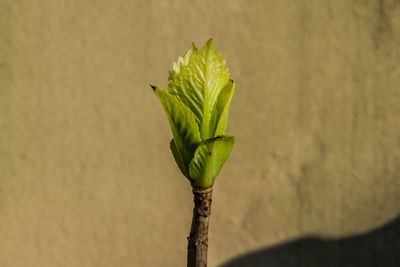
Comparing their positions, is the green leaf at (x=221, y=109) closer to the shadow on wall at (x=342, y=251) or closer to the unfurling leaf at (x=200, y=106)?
the unfurling leaf at (x=200, y=106)

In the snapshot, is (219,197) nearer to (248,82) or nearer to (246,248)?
(246,248)

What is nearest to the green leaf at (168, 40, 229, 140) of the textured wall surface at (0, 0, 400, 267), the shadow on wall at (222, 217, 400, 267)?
the textured wall surface at (0, 0, 400, 267)

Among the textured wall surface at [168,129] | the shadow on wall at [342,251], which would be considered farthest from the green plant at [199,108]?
the shadow on wall at [342,251]

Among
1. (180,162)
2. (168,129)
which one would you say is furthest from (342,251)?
(180,162)

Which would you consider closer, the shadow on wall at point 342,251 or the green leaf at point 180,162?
the green leaf at point 180,162

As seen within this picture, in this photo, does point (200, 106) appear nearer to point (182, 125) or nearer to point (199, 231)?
point (182, 125)

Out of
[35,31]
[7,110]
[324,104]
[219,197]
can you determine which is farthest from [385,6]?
[7,110]
